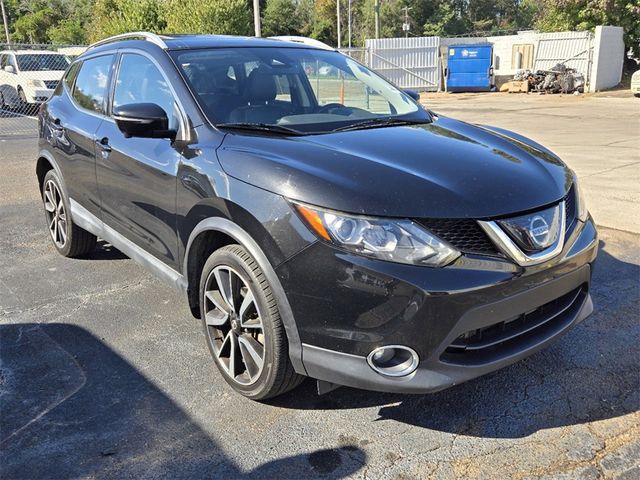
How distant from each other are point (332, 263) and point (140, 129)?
1.47 metres

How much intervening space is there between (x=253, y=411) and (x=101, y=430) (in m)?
0.73

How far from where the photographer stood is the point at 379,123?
3479 mm

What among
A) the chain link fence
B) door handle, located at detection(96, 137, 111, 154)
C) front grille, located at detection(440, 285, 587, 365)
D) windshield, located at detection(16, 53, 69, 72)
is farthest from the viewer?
windshield, located at detection(16, 53, 69, 72)

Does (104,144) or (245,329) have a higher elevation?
(104,144)

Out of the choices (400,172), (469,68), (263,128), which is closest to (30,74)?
(263,128)

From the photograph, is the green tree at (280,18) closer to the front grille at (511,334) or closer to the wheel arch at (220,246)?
the wheel arch at (220,246)

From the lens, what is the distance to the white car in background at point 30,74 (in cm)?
1630

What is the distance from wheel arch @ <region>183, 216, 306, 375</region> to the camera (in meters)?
2.59

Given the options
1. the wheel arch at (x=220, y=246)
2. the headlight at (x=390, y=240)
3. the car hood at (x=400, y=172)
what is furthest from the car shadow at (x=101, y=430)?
the car hood at (x=400, y=172)

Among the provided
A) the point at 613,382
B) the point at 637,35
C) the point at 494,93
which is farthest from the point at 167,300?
the point at 637,35

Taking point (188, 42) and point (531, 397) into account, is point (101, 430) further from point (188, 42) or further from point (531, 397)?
point (188, 42)

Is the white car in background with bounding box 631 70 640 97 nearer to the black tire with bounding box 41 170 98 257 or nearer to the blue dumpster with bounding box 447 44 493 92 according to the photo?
the blue dumpster with bounding box 447 44 493 92

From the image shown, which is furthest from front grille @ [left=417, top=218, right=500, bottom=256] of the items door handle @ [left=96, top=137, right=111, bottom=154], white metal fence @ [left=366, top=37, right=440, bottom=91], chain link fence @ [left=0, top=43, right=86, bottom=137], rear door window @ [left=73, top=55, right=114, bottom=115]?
white metal fence @ [left=366, top=37, right=440, bottom=91]

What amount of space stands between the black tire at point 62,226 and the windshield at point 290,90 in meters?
2.05
